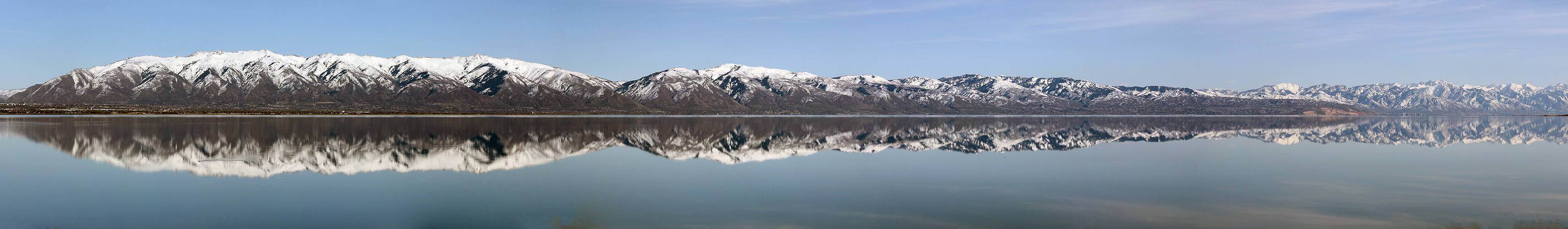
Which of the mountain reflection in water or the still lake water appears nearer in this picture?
the still lake water

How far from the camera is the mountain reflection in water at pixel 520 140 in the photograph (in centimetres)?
3269

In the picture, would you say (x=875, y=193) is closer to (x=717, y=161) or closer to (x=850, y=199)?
(x=850, y=199)

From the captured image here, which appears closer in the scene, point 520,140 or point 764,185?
point 764,185

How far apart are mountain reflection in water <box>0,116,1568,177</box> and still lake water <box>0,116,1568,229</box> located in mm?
452

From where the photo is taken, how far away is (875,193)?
21734 millimetres

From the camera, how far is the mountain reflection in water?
32688 millimetres

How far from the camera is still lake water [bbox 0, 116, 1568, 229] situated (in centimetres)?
1697

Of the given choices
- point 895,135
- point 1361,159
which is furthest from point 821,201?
point 895,135

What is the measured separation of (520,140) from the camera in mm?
53625

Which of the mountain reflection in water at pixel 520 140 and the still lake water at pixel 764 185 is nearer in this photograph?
the still lake water at pixel 764 185

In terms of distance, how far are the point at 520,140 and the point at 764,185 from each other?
34076 millimetres

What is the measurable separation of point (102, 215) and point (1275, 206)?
24752 mm

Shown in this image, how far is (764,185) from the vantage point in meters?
23.5

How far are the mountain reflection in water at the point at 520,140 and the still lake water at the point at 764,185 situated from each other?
17.8 inches
